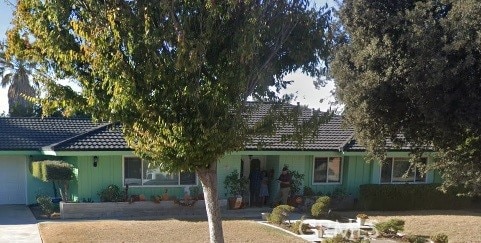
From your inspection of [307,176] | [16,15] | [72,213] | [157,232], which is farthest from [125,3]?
[307,176]

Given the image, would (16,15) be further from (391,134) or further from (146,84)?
(391,134)

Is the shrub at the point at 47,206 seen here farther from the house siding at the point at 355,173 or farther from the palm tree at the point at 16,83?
the palm tree at the point at 16,83

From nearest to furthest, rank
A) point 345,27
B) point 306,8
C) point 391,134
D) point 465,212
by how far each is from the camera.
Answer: point 306,8 → point 345,27 → point 391,134 → point 465,212

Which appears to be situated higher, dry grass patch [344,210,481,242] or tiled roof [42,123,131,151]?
tiled roof [42,123,131,151]

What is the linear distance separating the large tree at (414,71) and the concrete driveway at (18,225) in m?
8.46

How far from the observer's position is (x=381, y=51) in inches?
372

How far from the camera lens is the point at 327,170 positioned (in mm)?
20109

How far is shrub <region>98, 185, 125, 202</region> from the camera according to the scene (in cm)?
1664

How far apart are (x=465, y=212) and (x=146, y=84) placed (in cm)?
1583

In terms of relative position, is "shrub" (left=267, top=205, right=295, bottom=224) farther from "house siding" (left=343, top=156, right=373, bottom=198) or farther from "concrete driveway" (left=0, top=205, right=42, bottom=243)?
"concrete driveway" (left=0, top=205, right=42, bottom=243)

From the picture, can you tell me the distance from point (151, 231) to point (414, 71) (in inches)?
313

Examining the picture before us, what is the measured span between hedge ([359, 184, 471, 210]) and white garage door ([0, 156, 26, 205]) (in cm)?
1327

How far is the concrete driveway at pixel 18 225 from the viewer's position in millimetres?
12488

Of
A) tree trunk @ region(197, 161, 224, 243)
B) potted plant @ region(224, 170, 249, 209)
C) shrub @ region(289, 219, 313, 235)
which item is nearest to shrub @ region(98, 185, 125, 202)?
potted plant @ region(224, 170, 249, 209)
